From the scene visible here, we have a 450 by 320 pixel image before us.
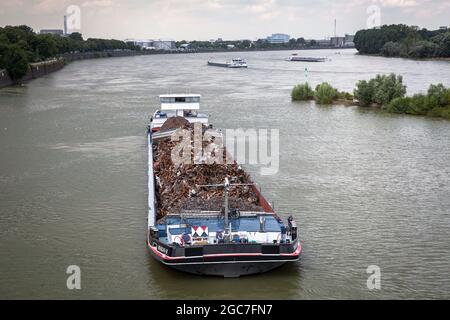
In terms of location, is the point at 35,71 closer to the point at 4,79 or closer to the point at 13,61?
the point at 13,61

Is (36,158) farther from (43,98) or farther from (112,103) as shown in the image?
(43,98)

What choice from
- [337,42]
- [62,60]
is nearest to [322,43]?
[337,42]

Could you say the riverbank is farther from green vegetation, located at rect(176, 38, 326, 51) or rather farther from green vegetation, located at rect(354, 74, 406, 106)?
green vegetation, located at rect(176, 38, 326, 51)

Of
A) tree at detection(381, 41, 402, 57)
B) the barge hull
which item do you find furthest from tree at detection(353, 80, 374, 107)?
tree at detection(381, 41, 402, 57)

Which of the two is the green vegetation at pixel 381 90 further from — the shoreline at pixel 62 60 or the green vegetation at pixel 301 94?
the shoreline at pixel 62 60

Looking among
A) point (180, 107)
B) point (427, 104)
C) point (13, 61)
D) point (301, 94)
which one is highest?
point (13, 61)
